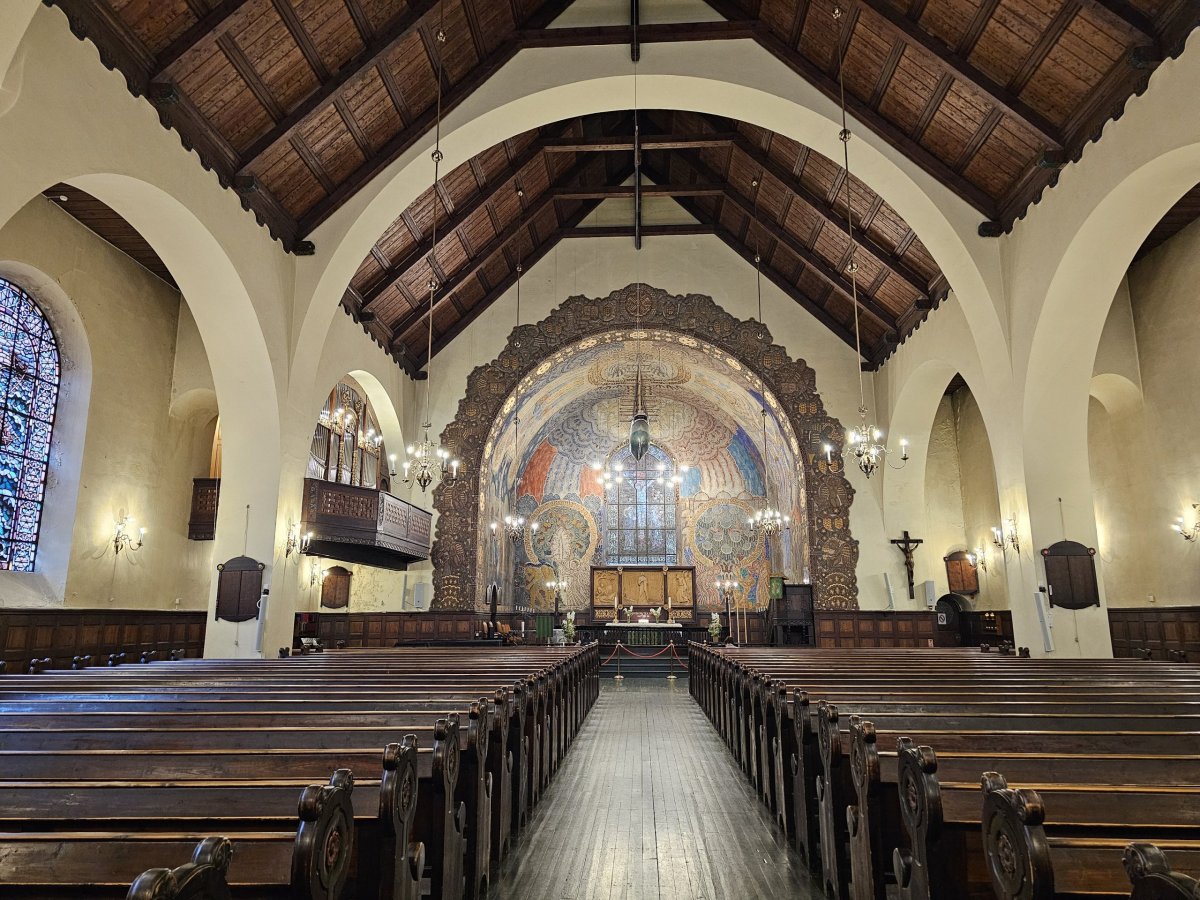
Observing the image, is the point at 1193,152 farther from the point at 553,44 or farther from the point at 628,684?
the point at 628,684

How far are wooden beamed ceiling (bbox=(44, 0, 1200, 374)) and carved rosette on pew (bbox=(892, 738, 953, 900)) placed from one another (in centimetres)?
770

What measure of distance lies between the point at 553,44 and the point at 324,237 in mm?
4413

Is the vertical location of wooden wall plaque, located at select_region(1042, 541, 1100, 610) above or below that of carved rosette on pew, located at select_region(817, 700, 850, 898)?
above

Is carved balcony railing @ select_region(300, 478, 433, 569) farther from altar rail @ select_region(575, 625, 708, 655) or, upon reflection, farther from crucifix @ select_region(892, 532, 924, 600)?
crucifix @ select_region(892, 532, 924, 600)

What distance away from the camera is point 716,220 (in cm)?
1694

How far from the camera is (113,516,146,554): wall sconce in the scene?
11484mm

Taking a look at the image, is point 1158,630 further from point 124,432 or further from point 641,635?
point 124,432

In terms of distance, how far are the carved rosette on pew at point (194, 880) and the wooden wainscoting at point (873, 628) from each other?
14605 millimetres

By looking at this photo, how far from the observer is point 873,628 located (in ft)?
48.6

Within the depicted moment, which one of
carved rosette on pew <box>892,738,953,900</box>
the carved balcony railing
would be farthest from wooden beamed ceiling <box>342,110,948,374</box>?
carved rosette on pew <box>892,738,953,900</box>

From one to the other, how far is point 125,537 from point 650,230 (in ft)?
38.6

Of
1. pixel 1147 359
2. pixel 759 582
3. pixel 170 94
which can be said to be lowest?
pixel 759 582

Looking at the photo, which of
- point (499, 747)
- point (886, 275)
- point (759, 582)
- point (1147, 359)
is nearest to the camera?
point (499, 747)

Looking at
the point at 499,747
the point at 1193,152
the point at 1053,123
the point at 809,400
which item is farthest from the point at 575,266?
the point at 499,747
